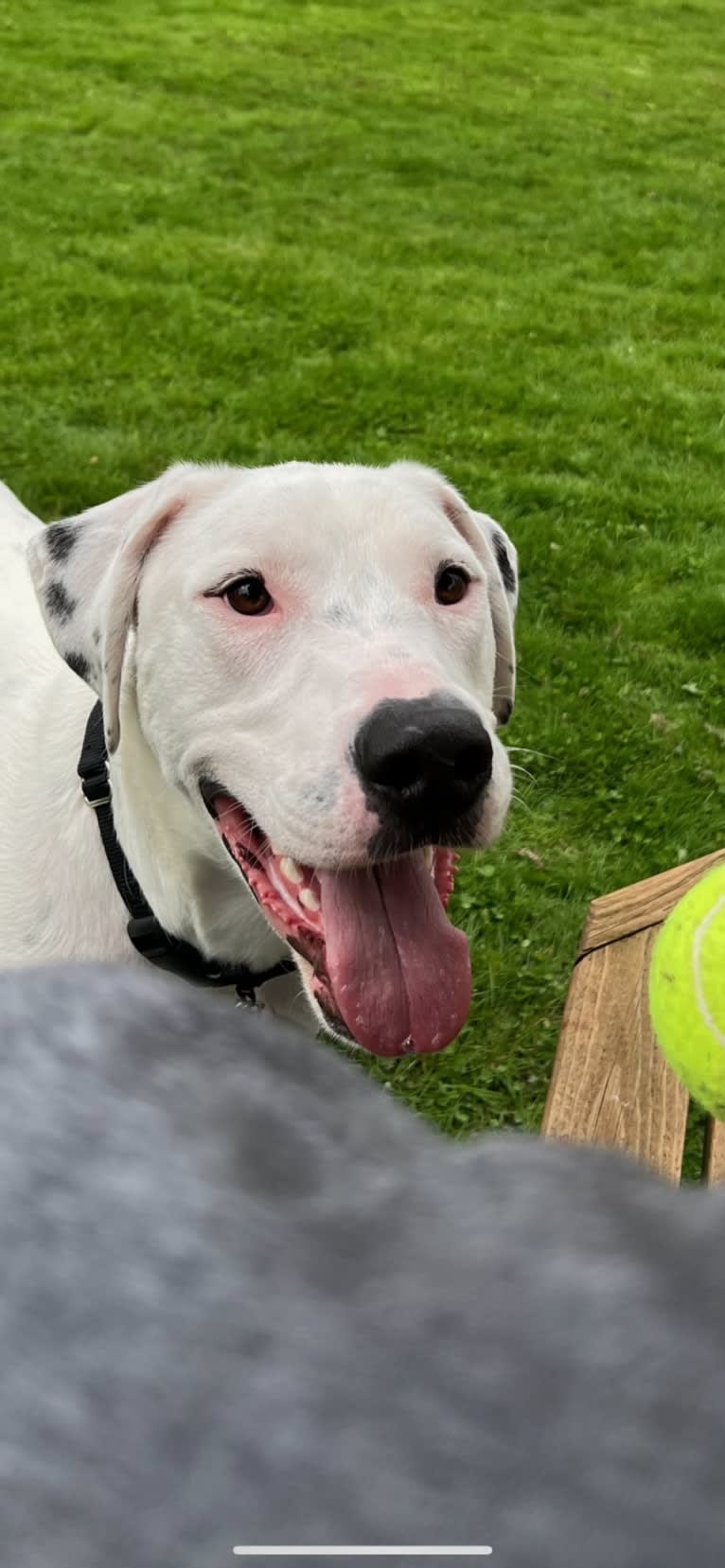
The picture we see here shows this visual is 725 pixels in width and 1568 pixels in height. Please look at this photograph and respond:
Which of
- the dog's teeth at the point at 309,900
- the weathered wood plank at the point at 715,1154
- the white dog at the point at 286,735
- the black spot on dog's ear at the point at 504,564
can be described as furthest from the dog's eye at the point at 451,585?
the weathered wood plank at the point at 715,1154

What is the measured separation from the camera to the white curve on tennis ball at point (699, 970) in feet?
6.54

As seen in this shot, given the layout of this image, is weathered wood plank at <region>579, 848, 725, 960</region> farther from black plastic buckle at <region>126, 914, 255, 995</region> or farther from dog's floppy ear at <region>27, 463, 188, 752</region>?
dog's floppy ear at <region>27, 463, 188, 752</region>

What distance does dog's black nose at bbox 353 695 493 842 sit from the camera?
6.59 feet

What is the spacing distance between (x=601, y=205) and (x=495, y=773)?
10381 mm

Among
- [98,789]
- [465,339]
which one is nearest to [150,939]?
[98,789]

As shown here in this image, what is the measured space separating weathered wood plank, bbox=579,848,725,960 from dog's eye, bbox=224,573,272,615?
1252mm

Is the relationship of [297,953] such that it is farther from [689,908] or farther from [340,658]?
[689,908]

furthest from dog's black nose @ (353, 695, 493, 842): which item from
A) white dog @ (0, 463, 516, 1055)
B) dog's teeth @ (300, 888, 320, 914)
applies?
dog's teeth @ (300, 888, 320, 914)

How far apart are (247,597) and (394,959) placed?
743 millimetres

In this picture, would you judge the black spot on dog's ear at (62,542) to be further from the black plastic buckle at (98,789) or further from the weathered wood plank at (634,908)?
the weathered wood plank at (634,908)

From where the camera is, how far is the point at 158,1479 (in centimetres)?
44

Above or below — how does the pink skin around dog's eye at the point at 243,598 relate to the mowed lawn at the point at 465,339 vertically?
above

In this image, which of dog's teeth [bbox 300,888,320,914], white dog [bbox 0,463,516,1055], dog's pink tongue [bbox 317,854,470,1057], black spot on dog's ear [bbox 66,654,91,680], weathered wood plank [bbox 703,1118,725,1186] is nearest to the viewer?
white dog [bbox 0,463,516,1055]

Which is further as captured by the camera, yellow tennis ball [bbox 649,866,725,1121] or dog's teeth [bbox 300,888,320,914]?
dog's teeth [bbox 300,888,320,914]
